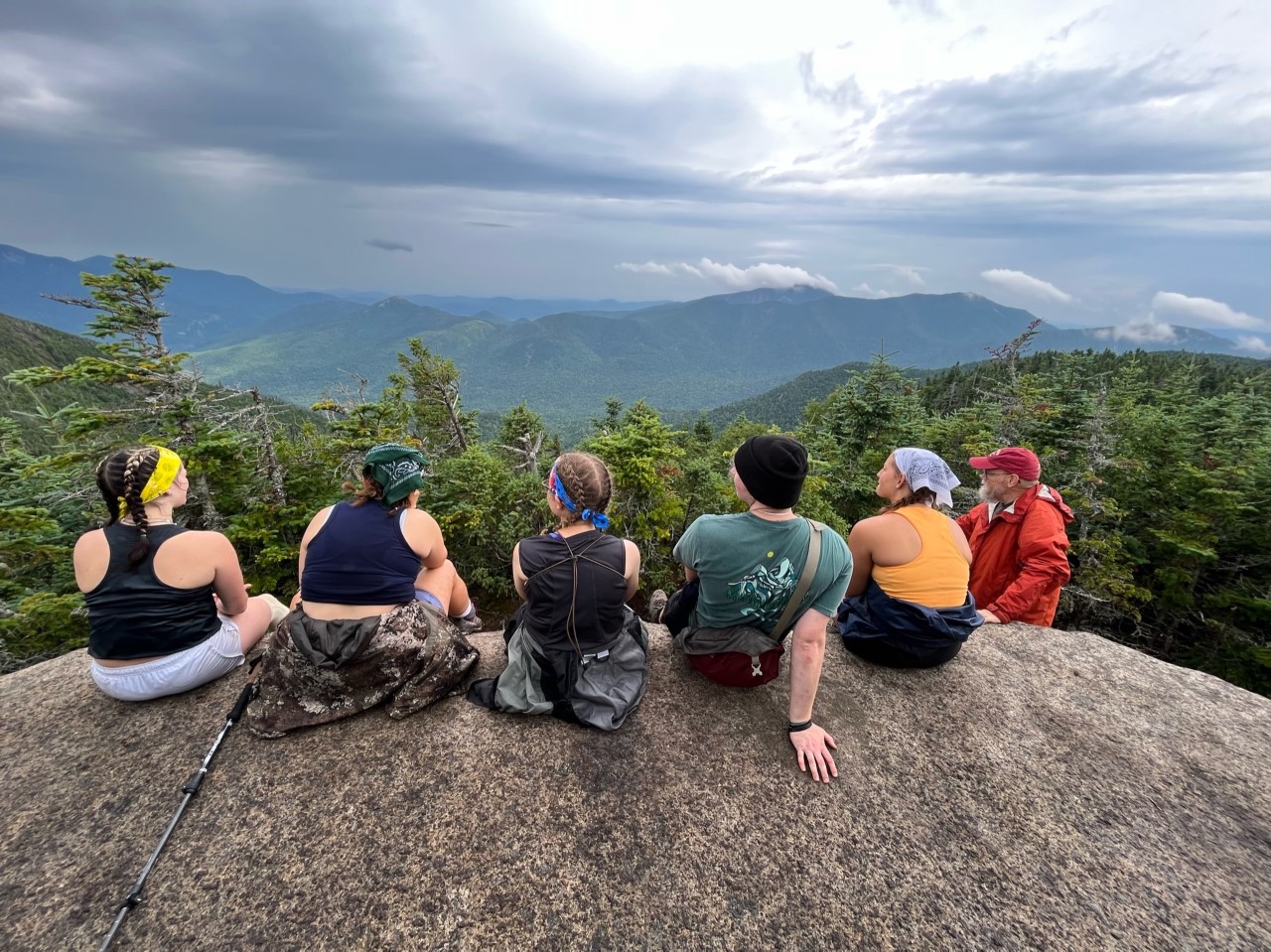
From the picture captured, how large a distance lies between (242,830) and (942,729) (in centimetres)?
476

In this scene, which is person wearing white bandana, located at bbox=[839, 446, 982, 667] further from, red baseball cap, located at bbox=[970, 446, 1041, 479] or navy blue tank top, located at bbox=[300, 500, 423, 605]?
navy blue tank top, located at bbox=[300, 500, 423, 605]

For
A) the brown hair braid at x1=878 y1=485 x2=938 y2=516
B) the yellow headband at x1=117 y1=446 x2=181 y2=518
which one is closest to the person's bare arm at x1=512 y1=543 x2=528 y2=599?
the yellow headband at x1=117 y1=446 x2=181 y2=518

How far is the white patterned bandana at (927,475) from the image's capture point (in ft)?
12.3

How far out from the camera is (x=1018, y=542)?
16.7 feet

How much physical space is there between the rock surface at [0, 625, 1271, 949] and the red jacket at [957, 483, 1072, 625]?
109 cm

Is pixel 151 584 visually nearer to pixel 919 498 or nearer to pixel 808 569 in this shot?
pixel 808 569

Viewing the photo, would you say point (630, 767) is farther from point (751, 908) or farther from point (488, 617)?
point (488, 617)

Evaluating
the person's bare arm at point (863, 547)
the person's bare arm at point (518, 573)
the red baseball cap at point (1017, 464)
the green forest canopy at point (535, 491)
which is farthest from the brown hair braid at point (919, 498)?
the green forest canopy at point (535, 491)

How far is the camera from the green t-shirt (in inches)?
→ 129

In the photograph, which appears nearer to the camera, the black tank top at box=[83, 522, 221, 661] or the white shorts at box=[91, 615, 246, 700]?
the black tank top at box=[83, 522, 221, 661]

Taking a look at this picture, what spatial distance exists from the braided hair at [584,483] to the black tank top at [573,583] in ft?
0.58

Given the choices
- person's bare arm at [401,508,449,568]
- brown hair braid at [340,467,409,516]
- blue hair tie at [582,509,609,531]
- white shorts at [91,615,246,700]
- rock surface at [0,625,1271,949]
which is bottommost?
rock surface at [0,625,1271,949]

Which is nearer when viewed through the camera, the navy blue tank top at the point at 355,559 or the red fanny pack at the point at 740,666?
the navy blue tank top at the point at 355,559

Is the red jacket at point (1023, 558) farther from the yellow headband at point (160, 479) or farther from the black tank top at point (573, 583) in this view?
the yellow headband at point (160, 479)
